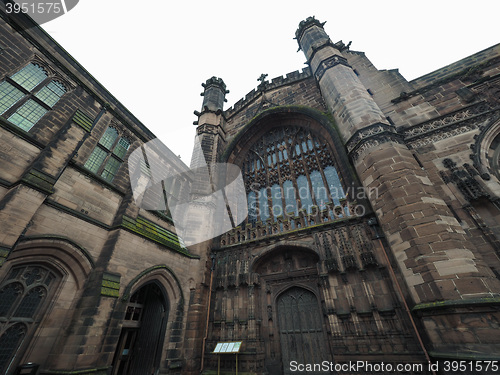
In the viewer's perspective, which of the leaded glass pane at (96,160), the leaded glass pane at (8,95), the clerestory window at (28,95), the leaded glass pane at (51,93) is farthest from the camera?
the leaded glass pane at (96,160)

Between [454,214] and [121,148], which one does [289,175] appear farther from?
[121,148]

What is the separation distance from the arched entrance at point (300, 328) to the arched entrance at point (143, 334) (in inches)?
147

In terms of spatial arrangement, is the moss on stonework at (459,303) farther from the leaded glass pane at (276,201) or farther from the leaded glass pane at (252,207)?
the leaded glass pane at (252,207)

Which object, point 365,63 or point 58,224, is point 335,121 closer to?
point 365,63

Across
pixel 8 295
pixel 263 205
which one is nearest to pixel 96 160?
pixel 8 295

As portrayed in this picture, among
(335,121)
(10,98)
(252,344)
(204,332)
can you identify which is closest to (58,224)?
(10,98)

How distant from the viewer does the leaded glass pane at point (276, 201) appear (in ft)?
29.8

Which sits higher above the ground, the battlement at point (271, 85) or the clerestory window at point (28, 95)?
the battlement at point (271, 85)

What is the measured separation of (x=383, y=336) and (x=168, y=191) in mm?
8611

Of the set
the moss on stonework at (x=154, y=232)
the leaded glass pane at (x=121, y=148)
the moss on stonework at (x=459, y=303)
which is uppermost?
the leaded glass pane at (x=121, y=148)

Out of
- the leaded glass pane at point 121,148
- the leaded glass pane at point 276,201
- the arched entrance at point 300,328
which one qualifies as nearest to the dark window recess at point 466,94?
the leaded glass pane at point 276,201

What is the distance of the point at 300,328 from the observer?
20.9ft

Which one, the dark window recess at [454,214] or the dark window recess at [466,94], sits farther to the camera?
the dark window recess at [466,94]

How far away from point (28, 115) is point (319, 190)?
946 cm
